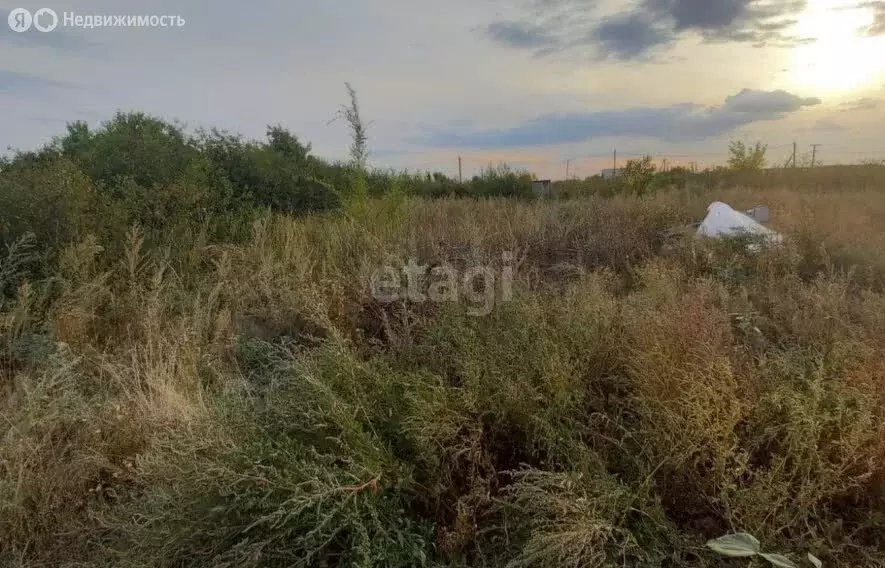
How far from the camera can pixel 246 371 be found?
377 cm

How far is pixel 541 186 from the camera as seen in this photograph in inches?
698

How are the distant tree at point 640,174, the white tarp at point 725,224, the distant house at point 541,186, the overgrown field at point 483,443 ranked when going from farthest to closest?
1. the distant house at point 541,186
2. the distant tree at point 640,174
3. the white tarp at point 725,224
4. the overgrown field at point 483,443

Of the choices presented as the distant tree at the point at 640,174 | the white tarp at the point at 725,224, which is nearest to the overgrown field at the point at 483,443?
the white tarp at the point at 725,224

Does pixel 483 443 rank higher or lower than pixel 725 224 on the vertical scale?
lower

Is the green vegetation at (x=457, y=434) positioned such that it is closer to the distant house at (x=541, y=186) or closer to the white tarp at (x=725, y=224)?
the white tarp at (x=725, y=224)

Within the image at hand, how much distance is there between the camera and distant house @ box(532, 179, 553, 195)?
16.9 meters

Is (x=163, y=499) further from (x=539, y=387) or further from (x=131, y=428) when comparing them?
(x=539, y=387)

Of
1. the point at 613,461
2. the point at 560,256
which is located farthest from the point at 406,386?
the point at 560,256

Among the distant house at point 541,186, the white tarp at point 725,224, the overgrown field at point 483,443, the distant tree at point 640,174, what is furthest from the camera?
the distant house at point 541,186

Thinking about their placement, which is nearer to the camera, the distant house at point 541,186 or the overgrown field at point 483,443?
the overgrown field at point 483,443

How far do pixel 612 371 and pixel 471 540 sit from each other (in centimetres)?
102

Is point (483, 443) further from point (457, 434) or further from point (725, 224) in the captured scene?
point (725, 224)

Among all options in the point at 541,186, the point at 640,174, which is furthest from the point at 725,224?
the point at 541,186

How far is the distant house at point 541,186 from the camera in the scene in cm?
1689
